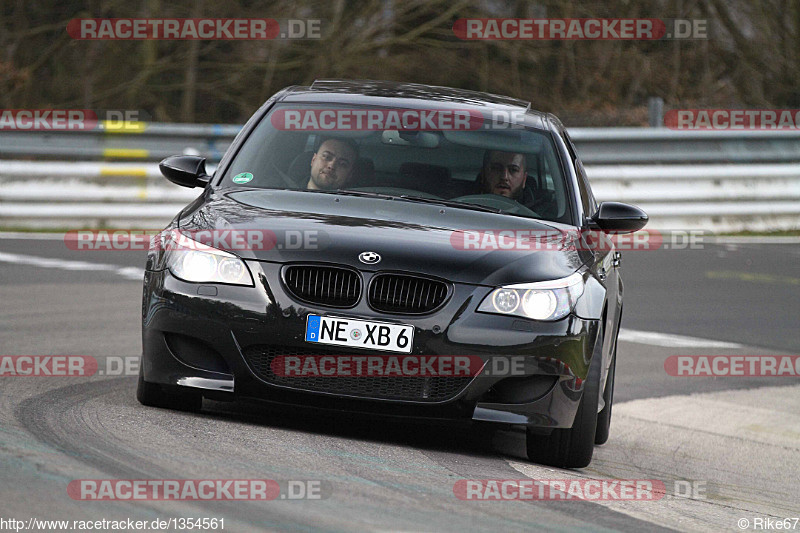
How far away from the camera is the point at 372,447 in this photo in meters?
5.99

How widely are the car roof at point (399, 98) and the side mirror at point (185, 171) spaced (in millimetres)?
636

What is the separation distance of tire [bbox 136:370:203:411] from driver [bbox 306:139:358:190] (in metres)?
1.29

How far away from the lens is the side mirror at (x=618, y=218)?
7.25 metres

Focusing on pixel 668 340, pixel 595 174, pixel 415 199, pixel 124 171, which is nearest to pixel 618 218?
pixel 415 199

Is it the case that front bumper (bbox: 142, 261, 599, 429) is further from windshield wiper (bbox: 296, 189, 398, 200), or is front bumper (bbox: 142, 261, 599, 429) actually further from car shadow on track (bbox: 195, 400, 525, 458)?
windshield wiper (bbox: 296, 189, 398, 200)

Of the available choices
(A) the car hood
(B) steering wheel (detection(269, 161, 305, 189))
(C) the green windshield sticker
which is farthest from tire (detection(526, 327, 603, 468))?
(C) the green windshield sticker

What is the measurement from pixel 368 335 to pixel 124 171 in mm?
11463

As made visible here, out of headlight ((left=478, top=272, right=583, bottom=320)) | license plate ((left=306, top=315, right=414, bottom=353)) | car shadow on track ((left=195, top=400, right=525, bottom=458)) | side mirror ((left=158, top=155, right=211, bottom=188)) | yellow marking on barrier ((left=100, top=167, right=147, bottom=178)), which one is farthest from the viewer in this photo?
yellow marking on barrier ((left=100, top=167, right=147, bottom=178))

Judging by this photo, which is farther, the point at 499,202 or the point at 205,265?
the point at 499,202

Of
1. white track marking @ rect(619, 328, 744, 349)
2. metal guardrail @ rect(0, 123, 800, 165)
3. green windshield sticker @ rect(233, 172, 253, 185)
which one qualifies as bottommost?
white track marking @ rect(619, 328, 744, 349)

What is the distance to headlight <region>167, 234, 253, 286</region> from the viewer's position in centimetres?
608

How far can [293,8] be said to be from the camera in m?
23.3

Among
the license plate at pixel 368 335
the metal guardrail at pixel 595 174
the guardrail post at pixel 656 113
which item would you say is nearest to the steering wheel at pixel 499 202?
the license plate at pixel 368 335

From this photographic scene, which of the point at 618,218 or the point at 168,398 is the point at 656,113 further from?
the point at 168,398
